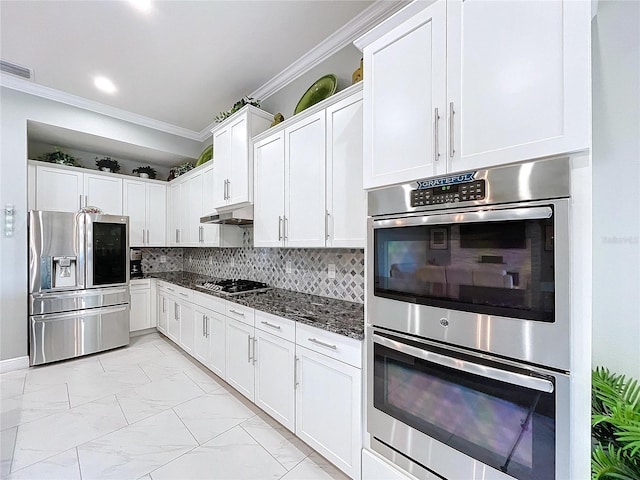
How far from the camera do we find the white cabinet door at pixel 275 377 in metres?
1.97

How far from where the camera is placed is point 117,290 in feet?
12.6

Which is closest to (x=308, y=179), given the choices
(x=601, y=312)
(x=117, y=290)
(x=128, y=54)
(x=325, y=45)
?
(x=325, y=45)

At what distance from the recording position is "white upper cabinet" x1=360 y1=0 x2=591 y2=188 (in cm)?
93

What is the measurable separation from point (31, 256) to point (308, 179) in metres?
3.47

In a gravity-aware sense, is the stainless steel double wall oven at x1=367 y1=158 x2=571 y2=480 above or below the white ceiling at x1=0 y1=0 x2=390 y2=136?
below

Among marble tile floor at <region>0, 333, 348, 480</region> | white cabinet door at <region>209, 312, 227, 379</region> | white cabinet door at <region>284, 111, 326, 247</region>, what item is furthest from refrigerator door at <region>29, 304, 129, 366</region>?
white cabinet door at <region>284, 111, 326, 247</region>

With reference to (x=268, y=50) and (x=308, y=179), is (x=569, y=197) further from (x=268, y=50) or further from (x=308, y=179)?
(x=268, y=50)

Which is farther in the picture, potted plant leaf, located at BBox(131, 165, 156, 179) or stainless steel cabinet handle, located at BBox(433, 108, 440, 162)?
potted plant leaf, located at BBox(131, 165, 156, 179)

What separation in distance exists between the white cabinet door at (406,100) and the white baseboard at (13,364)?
435 centimetres

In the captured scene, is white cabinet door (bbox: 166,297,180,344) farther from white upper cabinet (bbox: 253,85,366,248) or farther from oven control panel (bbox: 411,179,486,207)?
oven control panel (bbox: 411,179,486,207)

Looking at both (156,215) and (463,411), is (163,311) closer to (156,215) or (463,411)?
(156,215)

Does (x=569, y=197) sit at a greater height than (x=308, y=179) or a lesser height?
lesser

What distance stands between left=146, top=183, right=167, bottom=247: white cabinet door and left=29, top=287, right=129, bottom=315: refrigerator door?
998mm

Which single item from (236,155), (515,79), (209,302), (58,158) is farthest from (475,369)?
(58,158)
